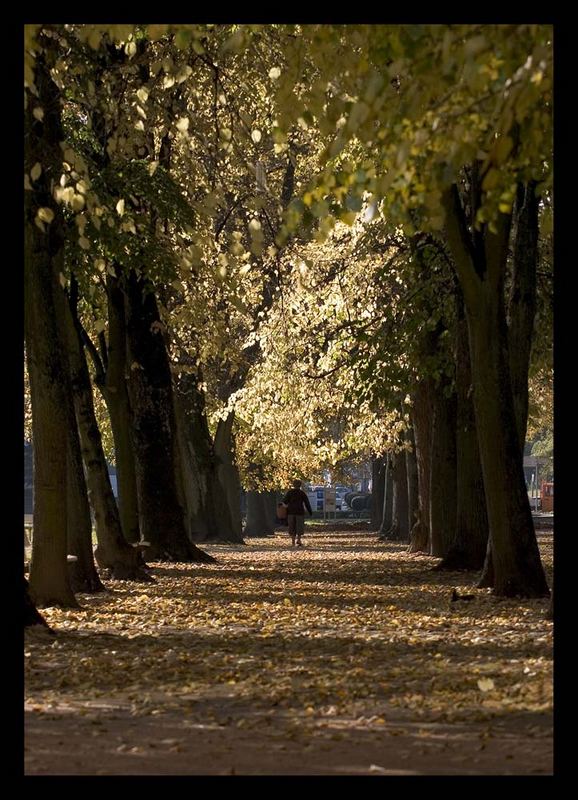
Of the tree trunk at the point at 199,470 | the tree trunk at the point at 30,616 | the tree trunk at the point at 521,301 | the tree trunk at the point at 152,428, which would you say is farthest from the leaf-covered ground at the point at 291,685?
the tree trunk at the point at 199,470

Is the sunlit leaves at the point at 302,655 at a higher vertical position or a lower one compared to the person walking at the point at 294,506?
lower

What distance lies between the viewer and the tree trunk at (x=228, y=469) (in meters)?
43.0

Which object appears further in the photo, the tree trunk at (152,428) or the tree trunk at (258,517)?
the tree trunk at (258,517)

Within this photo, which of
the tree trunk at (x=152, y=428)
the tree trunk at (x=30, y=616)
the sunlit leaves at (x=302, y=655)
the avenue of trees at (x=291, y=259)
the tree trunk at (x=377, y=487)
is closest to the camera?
the avenue of trees at (x=291, y=259)

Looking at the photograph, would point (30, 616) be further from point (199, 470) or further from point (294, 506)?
point (294, 506)

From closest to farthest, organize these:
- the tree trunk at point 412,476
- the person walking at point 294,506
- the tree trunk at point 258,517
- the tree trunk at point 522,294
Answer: the tree trunk at point 522,294
the tree trunk at point 412,476
the person walking at point 294,506
the tree trunk at point 258,517

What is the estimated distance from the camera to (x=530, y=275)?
19.2 m

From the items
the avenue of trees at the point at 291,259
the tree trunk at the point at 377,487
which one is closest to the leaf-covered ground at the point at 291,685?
the avenue of trees at the point at 291,259

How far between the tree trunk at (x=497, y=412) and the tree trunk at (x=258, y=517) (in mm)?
38881

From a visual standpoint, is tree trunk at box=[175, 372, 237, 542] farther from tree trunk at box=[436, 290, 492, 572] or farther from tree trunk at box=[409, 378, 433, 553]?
tree trunk at box=[436, 290, 492, 572]

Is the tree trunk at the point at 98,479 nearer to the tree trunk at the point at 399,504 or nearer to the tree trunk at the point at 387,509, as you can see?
the tree trunk at the point at 399,504

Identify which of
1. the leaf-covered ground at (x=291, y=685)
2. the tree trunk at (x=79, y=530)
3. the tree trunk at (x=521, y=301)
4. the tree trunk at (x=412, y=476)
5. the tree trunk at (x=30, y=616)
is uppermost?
the tree trunk at (x=521, y=301)

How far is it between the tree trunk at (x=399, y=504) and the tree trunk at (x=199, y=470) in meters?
4.56
